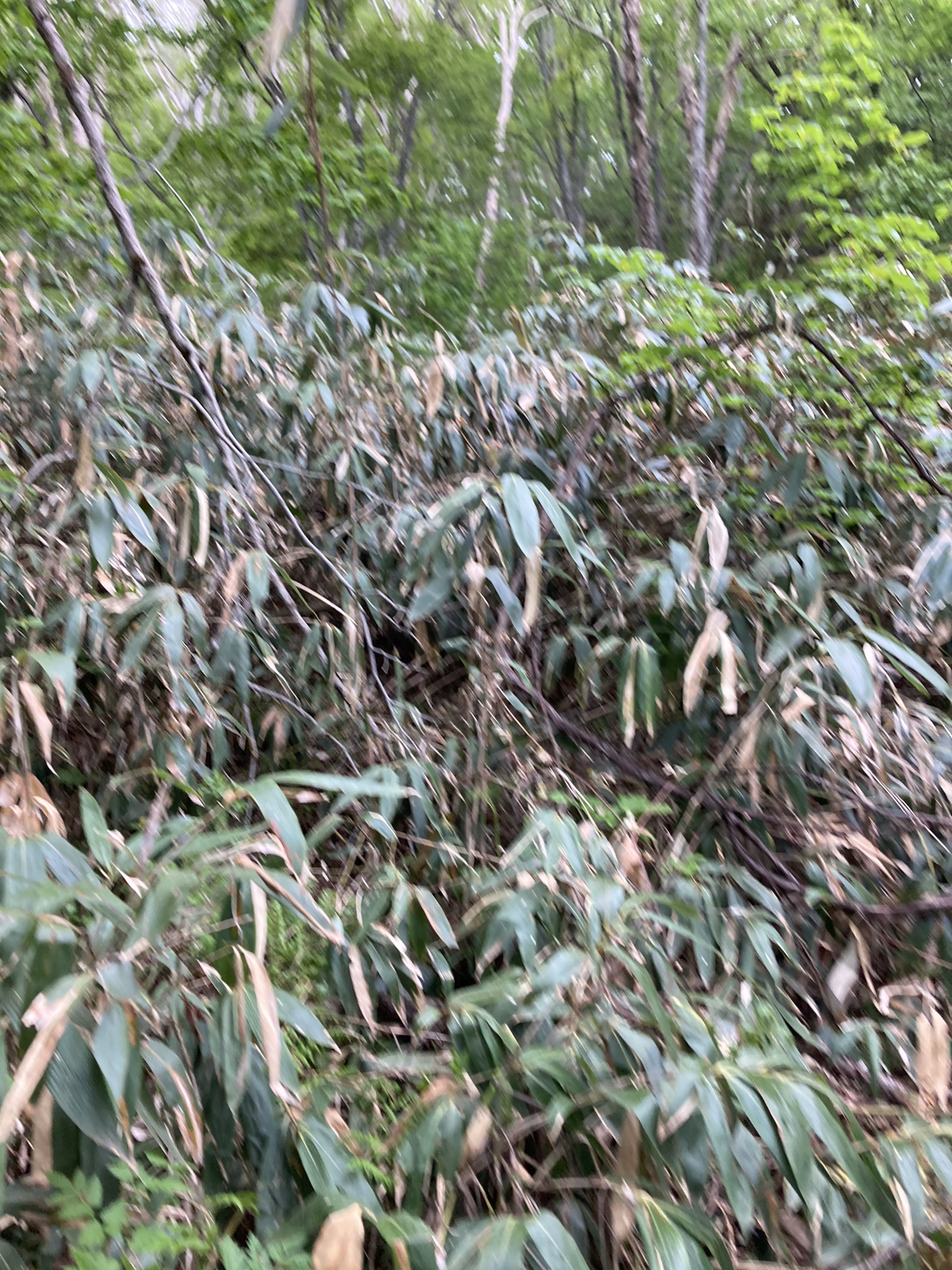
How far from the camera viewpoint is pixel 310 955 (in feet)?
3.79

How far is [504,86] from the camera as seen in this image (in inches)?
218

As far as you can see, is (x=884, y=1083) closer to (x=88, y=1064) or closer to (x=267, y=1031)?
(x=267, y=1031)

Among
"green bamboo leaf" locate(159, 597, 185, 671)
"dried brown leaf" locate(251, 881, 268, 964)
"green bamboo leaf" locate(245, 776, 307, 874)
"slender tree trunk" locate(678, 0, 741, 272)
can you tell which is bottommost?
"dried brown leaf" locate(251, 881, 268, 964)

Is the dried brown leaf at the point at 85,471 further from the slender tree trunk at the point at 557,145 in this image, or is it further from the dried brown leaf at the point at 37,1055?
the slender tree trunk at the point at 557,145

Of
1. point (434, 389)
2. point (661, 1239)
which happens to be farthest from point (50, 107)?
point (661, 1239)

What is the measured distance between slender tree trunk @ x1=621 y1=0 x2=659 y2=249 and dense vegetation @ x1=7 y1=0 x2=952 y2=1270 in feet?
3.76

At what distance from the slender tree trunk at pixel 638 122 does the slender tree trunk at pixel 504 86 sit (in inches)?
67.0

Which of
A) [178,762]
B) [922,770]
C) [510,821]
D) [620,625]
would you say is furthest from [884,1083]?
[178,762]

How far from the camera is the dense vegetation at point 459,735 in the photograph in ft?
2.58

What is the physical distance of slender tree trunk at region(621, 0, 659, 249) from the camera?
3.34 m

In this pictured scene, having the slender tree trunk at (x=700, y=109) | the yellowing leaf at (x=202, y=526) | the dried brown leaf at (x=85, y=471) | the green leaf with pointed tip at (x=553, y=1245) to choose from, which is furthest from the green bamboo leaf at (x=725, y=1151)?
the slender tree trunk at (x=700, y=109)

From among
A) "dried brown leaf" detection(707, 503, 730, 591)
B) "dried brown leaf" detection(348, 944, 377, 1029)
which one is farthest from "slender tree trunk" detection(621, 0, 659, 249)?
"dried brown leaf" detection(348, 944, 377, 1029)

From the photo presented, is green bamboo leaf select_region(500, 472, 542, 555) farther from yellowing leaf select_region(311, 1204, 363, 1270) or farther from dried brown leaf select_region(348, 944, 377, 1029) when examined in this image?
yellowing leaf select_region(311, 1204, 363, 1270)

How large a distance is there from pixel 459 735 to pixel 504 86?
5.75m
